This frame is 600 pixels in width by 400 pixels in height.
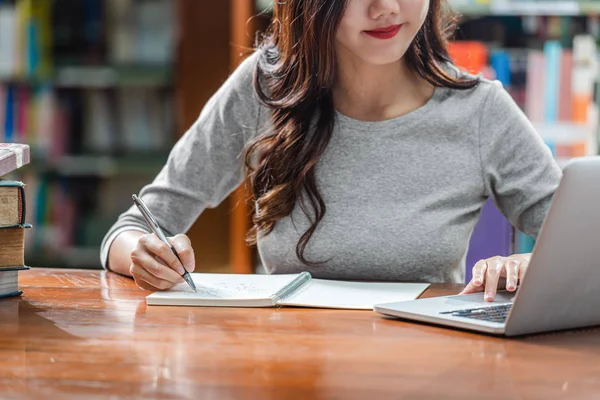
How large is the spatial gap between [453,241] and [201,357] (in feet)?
2.24

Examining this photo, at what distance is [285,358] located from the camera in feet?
2.81

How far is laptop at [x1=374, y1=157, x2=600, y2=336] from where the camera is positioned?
850 mm

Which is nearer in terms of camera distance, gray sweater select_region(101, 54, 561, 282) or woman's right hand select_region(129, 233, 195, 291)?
woman's right hand select_region(129, 233, 195, 291)

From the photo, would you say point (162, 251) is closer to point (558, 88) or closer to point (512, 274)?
point (512, 274)

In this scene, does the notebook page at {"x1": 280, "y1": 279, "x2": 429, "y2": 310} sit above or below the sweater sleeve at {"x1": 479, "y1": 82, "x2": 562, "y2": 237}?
below

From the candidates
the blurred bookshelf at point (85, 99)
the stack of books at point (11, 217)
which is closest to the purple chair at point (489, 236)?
the stack of books at point (11, 217)

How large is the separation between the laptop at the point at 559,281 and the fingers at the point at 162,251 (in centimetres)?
28

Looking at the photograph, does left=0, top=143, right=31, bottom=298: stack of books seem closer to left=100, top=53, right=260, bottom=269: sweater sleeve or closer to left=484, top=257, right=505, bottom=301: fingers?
left=100, top=53, right=260, bottom=269: sweater sleeve

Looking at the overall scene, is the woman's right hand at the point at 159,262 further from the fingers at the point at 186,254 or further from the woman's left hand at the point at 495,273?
the woman's left hand at the point at 495,273

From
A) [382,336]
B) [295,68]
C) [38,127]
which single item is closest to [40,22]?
[38,127]

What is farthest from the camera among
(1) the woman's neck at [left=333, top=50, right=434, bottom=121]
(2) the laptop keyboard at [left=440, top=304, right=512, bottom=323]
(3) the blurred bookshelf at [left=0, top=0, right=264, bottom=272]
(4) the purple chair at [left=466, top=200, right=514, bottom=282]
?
(3) the blurred bookshelf at [left=0, top=0, right=264, bottom=272]

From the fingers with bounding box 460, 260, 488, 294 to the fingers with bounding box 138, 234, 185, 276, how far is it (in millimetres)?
377

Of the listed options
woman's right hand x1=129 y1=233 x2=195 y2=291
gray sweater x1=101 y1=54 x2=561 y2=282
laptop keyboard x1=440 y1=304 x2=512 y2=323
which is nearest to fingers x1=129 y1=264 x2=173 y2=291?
woman's right hand x1=129 y1=233 x2=195 y2=291

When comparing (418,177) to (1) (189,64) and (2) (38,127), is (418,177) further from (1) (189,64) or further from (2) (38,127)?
(2) (38,127)
